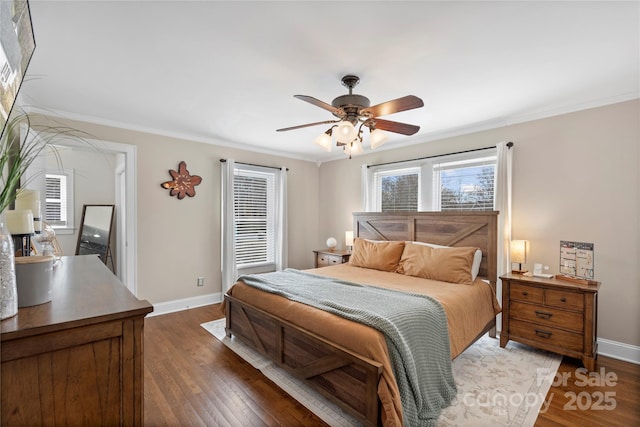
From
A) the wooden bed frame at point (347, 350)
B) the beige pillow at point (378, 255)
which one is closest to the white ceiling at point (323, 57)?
the wooden bed frame at point (347, 350)

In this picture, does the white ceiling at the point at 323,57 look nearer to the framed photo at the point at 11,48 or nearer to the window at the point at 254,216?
the framed photo at the point at 11,48

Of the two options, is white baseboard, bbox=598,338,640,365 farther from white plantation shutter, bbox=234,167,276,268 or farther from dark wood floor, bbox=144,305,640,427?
white plantation shutter, bbox=234,167,276,268

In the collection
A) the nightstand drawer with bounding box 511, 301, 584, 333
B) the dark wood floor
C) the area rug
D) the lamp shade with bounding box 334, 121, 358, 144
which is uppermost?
the lamp shade with bounding box 334, 121, 358, 144

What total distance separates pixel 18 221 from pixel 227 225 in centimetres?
320

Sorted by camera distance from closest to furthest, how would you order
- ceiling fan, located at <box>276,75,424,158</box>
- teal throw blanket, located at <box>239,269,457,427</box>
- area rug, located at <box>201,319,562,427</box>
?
teal throw blanket, located at <box>239,269,457,427</box> → area rug, located at <box>201,319,562,427</box> → ceiling fan, located at <box>276,75,424,158</box>

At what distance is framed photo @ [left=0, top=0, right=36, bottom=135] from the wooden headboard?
3884 millimetres

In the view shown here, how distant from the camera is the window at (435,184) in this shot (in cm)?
376

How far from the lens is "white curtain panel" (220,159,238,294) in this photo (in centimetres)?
455

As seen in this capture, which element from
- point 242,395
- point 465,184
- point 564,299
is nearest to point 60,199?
point 242,395

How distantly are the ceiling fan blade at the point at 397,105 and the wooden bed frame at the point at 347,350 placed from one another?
1.72 metres

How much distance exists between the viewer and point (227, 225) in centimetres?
455

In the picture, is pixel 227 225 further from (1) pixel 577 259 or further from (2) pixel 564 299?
(1) pixel 577 259

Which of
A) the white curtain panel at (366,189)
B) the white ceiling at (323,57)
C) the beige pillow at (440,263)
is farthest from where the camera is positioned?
the white curtain panel at (366,189)

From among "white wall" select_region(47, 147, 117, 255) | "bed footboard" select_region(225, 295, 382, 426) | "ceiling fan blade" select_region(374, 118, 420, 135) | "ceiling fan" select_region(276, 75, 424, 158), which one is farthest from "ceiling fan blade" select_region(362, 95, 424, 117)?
"white wall" select_region(47, 147, 117, 255)
